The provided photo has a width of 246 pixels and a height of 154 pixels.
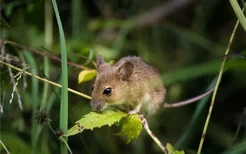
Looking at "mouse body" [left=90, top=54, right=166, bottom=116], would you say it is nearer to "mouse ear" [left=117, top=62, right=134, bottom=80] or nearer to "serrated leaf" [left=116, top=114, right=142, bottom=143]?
"mouse ear" [left=117, top=62, right=134, bottom=80]

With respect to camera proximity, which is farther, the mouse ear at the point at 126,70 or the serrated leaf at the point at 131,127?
the mouse ear at the point at 126,70

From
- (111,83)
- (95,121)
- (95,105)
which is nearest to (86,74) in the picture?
(111,83)

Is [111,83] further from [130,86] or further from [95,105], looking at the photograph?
[95,105]

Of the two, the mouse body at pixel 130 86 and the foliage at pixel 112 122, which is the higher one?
the mouse body at pixel 130 86

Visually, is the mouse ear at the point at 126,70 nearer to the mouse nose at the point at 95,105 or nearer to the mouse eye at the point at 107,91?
the mouse eye at the point at 107,91

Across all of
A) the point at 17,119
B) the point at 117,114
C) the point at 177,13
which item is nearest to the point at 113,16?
the point at 177,13

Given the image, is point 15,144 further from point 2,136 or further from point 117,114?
point 117,114

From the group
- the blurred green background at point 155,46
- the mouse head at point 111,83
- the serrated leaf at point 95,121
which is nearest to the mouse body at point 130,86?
the mouse head at point 111,83

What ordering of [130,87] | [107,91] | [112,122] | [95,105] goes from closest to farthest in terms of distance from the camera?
[112,122] → [95,105] → [107,91] → [130,87]
